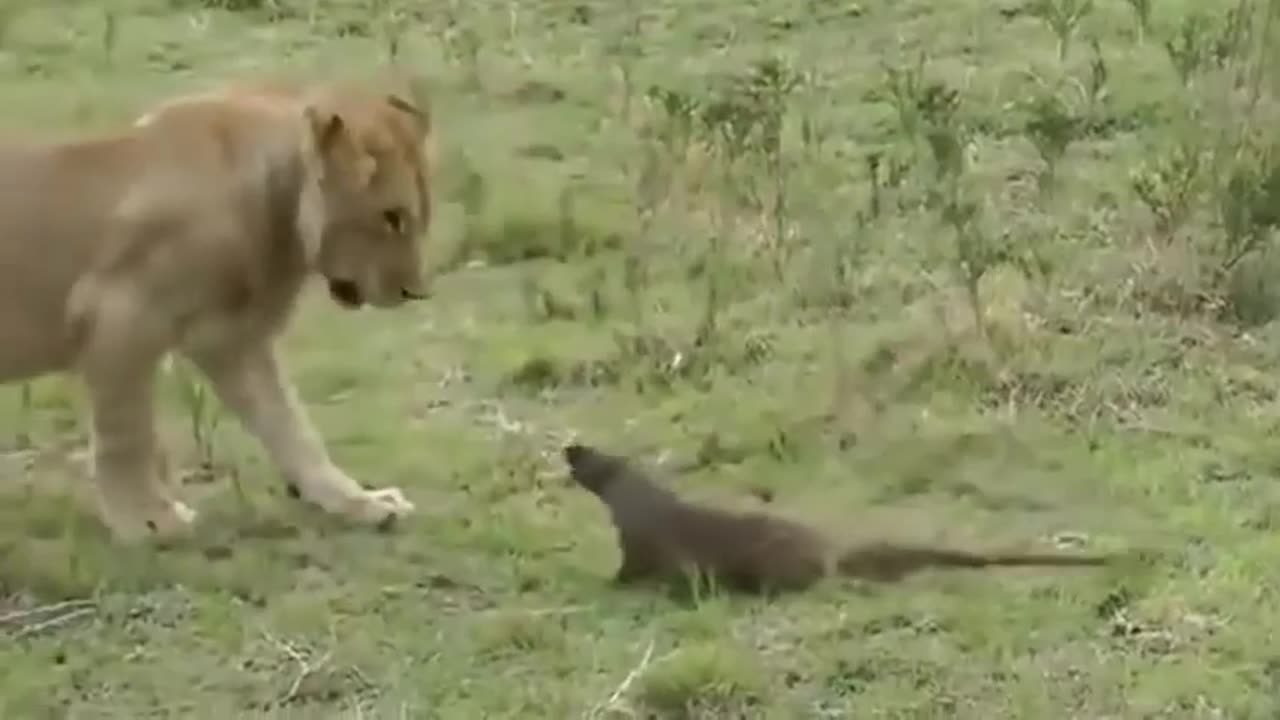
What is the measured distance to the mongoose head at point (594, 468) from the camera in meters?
4.60

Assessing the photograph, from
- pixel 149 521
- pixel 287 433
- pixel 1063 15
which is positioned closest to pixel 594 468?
pixel 287 433

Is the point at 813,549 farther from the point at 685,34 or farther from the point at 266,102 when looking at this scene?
the point at 685,34

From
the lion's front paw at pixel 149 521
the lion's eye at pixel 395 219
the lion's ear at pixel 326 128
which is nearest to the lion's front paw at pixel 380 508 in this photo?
the lion's front paw at pixel 149 521

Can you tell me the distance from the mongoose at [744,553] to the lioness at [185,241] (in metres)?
0.54

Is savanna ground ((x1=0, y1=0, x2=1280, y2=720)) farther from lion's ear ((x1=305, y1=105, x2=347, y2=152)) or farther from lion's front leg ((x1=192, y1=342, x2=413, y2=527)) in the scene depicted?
lion's ear ((x1=305, y1=105, x2=347, y2=152))

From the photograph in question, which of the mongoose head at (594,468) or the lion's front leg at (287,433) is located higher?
the mongoose head at (594,468)

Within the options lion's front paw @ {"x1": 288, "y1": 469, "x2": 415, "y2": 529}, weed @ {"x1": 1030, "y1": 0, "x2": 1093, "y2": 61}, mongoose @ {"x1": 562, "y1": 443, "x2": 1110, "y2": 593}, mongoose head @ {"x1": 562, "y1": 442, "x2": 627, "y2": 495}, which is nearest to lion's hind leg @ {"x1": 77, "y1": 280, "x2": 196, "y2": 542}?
lion's front paw @ {"x1": 288, "y1": 469, "x2": 415, "y2": 529}

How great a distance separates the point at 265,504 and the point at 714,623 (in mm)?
1027

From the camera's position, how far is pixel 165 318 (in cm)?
477

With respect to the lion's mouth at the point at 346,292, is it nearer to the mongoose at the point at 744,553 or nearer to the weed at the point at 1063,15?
the mongoose at the point at 744,553

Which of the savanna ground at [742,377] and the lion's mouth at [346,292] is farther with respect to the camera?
the lion's mouth at [346,292]

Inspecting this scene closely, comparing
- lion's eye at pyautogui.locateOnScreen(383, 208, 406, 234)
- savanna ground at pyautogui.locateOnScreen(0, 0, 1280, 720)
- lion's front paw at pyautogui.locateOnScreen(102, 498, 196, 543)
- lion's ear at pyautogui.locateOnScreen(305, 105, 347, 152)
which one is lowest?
lion's front paw at pyautogui.locateOnScreen(102, 498, 196, 543)

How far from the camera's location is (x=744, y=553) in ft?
14.5

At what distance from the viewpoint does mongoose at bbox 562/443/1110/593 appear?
441cm
